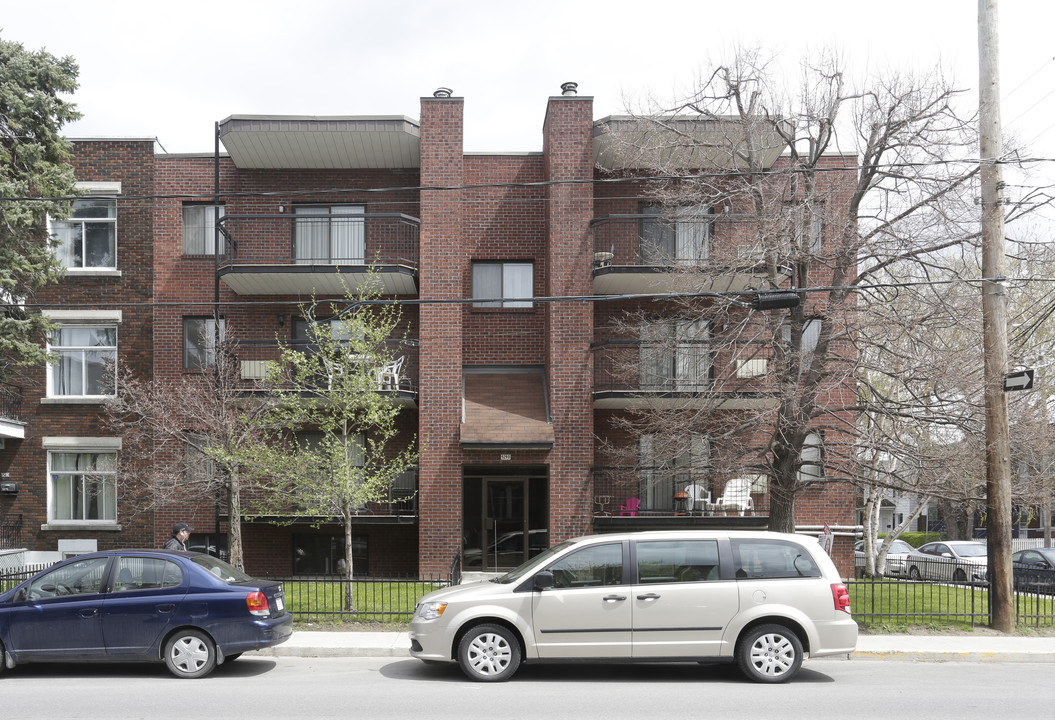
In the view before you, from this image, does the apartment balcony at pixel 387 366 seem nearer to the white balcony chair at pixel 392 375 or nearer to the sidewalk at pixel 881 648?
the white balcony chair at pixel 392 375

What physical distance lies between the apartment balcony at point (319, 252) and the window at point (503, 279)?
1618 mm

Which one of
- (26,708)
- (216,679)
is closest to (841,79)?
(216,679)

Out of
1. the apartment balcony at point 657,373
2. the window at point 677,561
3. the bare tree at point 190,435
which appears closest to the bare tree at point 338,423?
the bare tree at point 190,435

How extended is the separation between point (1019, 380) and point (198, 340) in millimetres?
17378

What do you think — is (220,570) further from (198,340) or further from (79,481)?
(79,481)

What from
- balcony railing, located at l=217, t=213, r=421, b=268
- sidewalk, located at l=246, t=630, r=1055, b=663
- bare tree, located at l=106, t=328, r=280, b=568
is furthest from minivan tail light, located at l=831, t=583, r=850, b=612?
balcony railing, located at l=217, t=213, r=421, b=268

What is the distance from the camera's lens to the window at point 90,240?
21438 mm

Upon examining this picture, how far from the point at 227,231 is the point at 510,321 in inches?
279

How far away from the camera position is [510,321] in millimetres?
21469

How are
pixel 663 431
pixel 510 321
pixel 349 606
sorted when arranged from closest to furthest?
1. pixel 349 606
2. pixel 663 431
3. pixel 510 321

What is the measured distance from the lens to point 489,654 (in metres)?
9.91

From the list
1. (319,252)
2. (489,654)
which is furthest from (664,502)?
(489,654)

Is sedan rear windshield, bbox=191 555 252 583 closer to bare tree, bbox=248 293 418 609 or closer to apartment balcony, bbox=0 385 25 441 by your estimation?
bare tree, bbox=248 293 418 609

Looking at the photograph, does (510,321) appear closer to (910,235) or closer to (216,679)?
(910,235)
